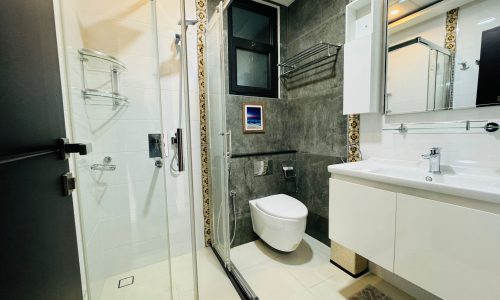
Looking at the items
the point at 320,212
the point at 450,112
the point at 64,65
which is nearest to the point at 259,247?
the point at 320,212

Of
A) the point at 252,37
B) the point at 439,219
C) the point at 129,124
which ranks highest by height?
the point at 252,37

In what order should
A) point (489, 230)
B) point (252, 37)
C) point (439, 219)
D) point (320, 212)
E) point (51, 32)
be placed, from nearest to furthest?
1. point (51, 32)
2. point (489, 230)
3. point (439, 219)
4. point (320, 212)
5. point (252, 37)

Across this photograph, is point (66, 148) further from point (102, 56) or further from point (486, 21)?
point (486, 21)

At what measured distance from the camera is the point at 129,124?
1579mm

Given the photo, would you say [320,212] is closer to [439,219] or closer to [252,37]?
[439,219]

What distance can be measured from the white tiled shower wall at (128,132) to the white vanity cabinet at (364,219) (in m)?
1.31

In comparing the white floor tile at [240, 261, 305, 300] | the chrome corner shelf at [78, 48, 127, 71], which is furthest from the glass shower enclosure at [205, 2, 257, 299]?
the chrome corner shelf at [78, 48, 127, 71]

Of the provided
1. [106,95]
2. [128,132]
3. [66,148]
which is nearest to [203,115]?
[128,132]

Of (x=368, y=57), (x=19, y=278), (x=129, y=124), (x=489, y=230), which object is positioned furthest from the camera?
(x=129, y=124)

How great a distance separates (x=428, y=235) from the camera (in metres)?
0.91

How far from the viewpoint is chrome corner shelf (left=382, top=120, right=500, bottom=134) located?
1.06 meters

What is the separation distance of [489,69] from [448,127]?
0.33 meters

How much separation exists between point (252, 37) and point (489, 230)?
2.32 metres

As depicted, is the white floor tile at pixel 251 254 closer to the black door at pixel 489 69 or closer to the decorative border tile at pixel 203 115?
the decorative border tile at pixel 203 115
